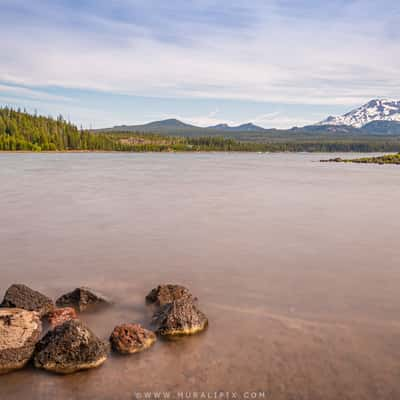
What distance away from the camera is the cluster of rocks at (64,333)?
23.0ft

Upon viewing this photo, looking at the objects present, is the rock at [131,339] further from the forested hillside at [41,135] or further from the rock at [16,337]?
the forested hillside at [41,135]

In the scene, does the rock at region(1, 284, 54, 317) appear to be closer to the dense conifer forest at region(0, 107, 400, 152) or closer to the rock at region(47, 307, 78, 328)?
the rock at region(47, 307, 78, 328)

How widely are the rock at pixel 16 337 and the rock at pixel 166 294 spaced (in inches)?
104

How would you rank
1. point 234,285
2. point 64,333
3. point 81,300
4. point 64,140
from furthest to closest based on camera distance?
point 64,140 → point 234,285 → point 81,300 → point 64,333

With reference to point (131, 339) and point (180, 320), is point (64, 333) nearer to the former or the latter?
point (131, 339)

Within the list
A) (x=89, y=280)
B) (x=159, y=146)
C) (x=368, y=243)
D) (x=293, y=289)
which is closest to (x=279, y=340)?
(x=293, y=289)

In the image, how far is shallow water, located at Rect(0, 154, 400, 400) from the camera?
6766mm

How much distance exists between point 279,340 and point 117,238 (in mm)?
8972

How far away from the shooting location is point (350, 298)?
1014cm

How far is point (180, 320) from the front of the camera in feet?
27.0

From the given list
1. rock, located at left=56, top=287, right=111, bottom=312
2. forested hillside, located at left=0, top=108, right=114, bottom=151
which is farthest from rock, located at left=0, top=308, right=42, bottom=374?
forested hillside, located at left=0, top=108, right=114, bottom=151

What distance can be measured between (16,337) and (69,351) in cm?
98

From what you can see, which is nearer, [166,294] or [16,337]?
[16,337]


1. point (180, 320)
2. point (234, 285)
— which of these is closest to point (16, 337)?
point (180, 320)
